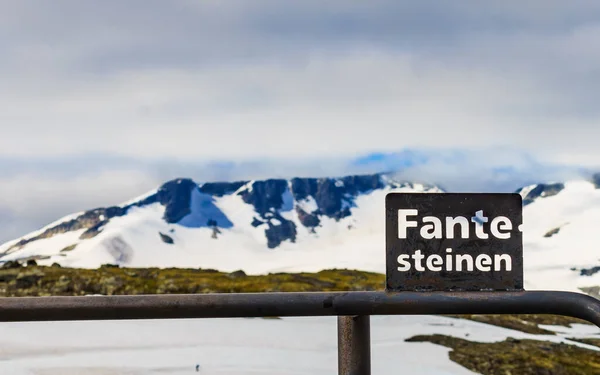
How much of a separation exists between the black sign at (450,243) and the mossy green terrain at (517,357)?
14.5 meters

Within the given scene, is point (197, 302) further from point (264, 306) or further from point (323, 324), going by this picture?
point (323, 324)

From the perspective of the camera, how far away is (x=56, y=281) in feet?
167

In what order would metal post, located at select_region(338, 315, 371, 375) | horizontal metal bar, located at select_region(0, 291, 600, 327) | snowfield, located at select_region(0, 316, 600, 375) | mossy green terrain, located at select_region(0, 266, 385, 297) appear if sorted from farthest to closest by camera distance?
mossy green terrain, located at select_region(0, 266, 385, 297) < snowfield, located at select_region(0, 316, 600, 375) < metal post, located at select_region(338, 315, 371, 375) < horizontal metal bar, located at select_region(0, 291, 600, 327)

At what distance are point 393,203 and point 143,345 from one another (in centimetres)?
1042

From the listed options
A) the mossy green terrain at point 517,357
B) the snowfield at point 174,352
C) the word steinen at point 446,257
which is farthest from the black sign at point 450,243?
the mossy green terrain at point 517,357

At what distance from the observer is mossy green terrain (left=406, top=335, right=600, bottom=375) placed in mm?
17969

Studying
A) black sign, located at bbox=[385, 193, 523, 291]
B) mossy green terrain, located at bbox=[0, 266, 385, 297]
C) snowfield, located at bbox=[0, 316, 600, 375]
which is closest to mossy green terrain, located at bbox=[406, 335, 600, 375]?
snowfield, located at bbox=[0, 316, 600, 375]

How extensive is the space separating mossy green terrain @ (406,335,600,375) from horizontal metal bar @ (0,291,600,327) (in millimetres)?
14494

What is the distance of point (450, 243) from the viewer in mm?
2586

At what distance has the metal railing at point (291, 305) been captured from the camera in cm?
239

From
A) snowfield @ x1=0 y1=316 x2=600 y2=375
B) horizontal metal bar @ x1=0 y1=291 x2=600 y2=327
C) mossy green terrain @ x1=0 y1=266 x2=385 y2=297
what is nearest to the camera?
horizontal metal bar @ x1=0 y1=291 x2=600 y2=327

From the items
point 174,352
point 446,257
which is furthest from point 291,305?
point 174,352

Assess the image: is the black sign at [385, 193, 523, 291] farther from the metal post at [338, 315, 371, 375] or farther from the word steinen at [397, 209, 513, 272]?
the metal post at [338, 315, 371, 375]

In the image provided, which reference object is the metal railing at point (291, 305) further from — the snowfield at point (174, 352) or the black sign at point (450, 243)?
the snowfield at point (174, 352)
